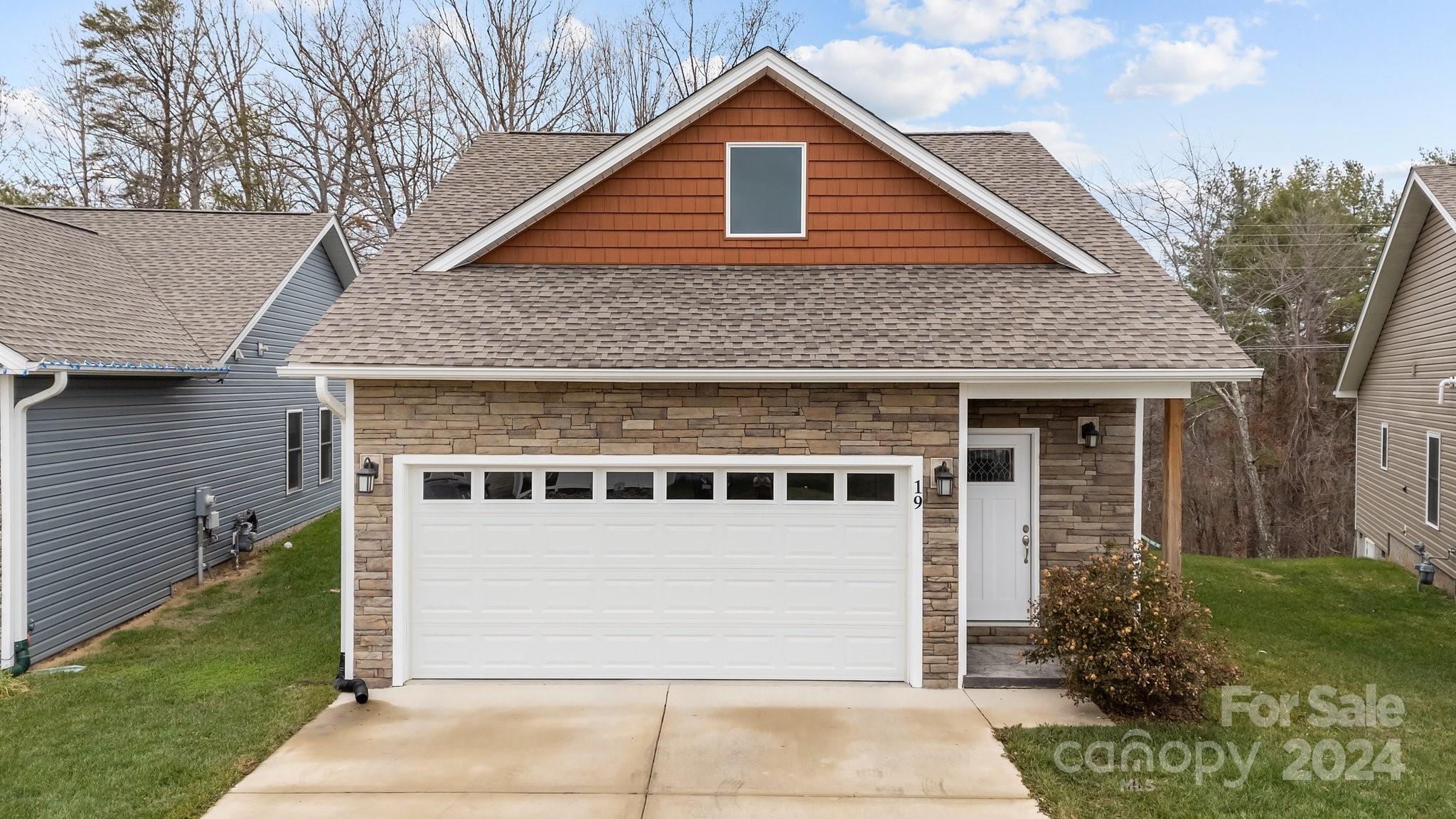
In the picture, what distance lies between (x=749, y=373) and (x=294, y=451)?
1100cm

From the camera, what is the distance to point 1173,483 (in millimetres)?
7383

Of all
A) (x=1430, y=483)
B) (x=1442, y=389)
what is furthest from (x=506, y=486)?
(x=1430, y=483)

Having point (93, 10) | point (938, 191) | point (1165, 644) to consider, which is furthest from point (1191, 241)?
point (93, 10)

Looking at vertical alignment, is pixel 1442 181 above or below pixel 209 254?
above

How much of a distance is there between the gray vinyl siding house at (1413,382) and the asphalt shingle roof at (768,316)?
21.2 ft

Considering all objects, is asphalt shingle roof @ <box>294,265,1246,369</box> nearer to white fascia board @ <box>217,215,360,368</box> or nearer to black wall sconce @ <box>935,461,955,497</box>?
black wall sconce @ <box>935,461,955,497</box>

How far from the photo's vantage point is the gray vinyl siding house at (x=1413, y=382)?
1159 cm

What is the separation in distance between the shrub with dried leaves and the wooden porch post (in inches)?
31.2

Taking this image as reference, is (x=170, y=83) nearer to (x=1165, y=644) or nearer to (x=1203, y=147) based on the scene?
(x=1165, y=644)

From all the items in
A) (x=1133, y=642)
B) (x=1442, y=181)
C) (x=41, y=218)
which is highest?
(x=1442, y=181)

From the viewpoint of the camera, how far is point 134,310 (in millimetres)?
10367

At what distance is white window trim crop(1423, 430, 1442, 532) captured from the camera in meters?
11.9

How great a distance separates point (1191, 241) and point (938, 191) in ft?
55.5

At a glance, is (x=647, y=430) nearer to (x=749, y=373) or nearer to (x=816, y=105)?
(x=749, y=373)
